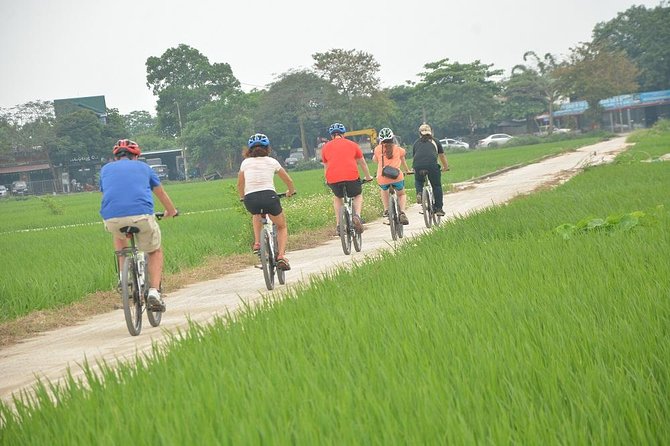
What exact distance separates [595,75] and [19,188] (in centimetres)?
4463

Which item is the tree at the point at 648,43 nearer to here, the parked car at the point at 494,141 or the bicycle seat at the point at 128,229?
the parked car at the point at 494,141

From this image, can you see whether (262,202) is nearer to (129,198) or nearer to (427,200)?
(129,198)

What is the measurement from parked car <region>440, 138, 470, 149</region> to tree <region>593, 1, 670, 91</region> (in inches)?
586

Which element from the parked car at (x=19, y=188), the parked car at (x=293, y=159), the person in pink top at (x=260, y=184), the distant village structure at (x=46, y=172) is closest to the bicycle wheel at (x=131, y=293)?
the person in pink top at (x=260, y=184)

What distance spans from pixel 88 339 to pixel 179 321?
86 cm

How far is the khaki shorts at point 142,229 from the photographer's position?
Answer: 29.1ft

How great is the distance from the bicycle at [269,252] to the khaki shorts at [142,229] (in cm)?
167

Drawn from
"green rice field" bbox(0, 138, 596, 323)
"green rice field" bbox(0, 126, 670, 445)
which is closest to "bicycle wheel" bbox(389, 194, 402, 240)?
"green rice field" bbox(0, 138, 596, 323)

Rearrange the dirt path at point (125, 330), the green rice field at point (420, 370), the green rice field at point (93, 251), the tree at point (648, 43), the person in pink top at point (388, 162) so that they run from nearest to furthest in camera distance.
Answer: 1. the green rice field at point (420, 370)
2. the dirt path at point (125, 330)
3. the green rice field at point (93, 251)
4. the person in pink top at point (388, 162)
5. the tree at point (648, 43)

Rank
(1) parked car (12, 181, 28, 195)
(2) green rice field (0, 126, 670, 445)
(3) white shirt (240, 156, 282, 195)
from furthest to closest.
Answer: (1) parked car (12, 181, 28, 195), (3) white shirt (240, 156, 282, 195), (2) green rice field (0, 126, 670, 445)

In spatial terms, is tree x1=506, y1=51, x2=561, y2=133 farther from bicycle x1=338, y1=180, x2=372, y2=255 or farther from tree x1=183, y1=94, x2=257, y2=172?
bicycle x1=338, y1=180, x2=372, y2=255

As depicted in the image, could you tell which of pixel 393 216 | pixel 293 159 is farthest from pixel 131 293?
pixel 293 159

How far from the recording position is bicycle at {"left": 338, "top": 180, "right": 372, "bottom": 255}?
1335cm

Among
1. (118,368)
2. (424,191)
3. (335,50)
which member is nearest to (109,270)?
(424,191)
